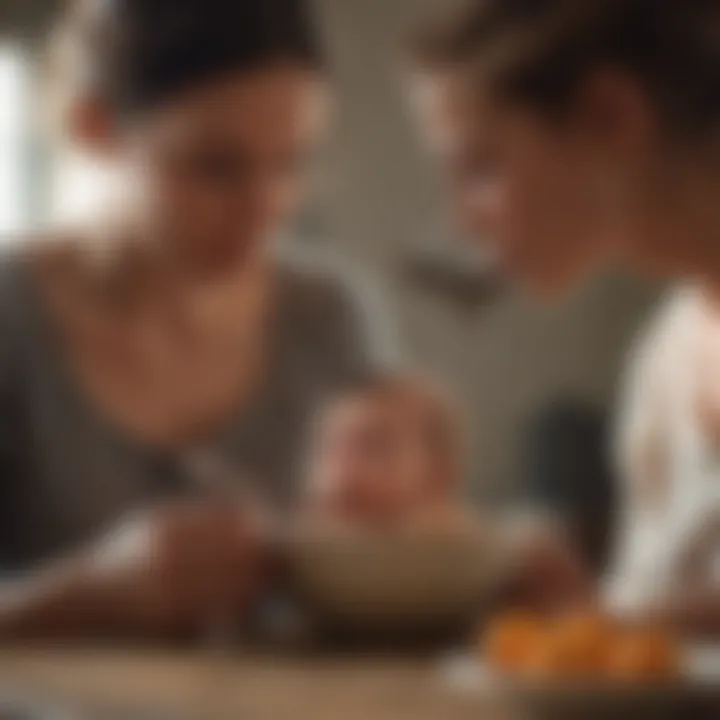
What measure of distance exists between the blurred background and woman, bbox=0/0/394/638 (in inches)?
1.1

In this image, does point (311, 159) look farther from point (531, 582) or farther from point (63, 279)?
point (531, 582)

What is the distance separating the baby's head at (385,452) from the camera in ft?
3.18

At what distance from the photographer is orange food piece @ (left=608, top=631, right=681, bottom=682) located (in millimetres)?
862

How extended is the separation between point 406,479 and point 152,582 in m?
0.17

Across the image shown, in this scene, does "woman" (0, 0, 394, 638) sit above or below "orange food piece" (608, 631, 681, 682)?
above

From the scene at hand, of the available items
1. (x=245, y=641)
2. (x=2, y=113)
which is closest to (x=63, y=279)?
(x=2, y=113)

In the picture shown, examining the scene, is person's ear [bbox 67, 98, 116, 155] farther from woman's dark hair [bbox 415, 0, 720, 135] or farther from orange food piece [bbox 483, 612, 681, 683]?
orange food piece [bbox 483, 612, 681, 683]

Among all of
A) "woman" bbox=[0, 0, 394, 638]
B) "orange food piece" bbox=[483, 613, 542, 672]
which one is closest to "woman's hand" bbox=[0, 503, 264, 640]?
"woman" bbox=[0, 0, 394, 638]

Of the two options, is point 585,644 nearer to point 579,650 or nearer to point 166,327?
point 579,650

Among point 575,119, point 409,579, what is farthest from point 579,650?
point 575,119

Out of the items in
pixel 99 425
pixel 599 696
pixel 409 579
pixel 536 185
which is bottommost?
pixel 599 696

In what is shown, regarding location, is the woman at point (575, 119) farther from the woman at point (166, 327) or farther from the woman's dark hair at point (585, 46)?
the woman at point (166, 327)

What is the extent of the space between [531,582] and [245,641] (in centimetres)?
18

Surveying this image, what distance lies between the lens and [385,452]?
0.98 m
